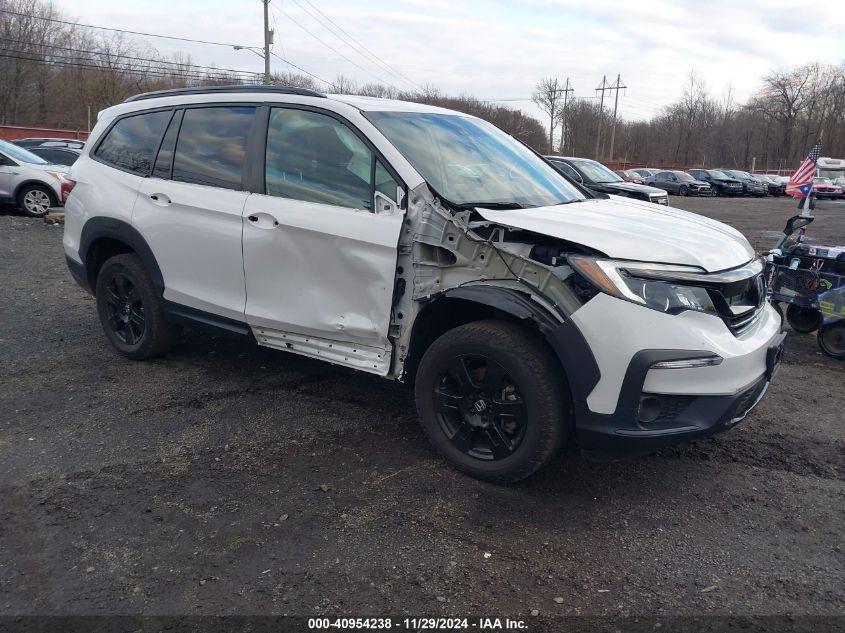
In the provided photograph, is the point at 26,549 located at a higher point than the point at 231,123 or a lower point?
lower

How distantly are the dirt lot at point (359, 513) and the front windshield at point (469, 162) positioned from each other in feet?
4.99

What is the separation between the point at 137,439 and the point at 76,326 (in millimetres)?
2901

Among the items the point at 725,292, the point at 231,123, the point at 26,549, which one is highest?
the point at 231,123

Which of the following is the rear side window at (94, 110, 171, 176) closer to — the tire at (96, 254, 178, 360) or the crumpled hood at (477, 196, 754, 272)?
the tire at (96, 254, 178, 360)

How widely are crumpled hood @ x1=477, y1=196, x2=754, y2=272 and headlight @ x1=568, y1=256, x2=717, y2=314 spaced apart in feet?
0.18

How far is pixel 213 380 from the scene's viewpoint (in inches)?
196

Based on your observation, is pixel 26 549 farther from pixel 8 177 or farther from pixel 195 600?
pixel 8 177

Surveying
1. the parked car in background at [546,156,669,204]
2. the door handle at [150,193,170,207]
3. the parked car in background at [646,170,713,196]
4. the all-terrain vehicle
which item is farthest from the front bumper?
the parked car in background at [646,170,713,196]

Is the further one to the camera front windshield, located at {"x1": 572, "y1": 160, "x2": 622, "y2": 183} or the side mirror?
front windshield, located at {"x1": 572, "y1": 160, "x2": 622, "y2": 183}

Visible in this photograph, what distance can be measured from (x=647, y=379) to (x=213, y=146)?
124 inches

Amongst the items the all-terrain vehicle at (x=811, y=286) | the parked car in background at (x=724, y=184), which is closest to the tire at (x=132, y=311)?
the all-terrain vehicle at (x=811, y=286)

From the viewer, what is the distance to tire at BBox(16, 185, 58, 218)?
13.8 meters

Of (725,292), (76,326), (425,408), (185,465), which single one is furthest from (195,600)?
(76,326)

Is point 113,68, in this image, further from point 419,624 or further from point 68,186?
point 419,624
